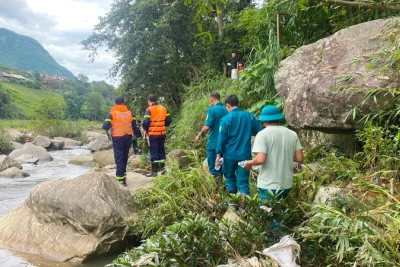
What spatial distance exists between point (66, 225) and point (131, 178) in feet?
7.82

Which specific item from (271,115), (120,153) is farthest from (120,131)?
(271,115)

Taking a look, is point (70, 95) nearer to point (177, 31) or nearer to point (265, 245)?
point (177, 31)

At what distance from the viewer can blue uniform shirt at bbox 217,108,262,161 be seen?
4.56 metres

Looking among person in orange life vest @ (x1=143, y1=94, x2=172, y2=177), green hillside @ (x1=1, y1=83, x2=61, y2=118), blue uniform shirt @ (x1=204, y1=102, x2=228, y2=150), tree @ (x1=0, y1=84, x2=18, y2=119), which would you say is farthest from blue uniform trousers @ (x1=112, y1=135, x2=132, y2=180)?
green hillside @ (x1=1, y1=83, x2=61, y2=118)

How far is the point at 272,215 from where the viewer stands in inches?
128

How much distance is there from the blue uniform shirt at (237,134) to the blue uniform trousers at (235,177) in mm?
116

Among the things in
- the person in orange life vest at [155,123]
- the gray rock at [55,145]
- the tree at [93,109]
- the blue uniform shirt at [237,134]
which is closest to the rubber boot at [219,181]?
the blue uniform shirt at [237,134]

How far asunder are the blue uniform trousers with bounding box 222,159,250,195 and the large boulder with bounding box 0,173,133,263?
1577mm

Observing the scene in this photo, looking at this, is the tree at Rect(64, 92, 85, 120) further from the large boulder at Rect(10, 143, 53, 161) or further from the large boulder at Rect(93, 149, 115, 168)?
the large boulder at Rect(93, 149, 115, 168)

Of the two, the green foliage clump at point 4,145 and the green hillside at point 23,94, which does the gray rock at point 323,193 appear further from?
the green hillside at point 23,94

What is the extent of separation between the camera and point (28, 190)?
10.3 meters

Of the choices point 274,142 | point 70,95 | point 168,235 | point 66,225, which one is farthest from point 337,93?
point 70,95

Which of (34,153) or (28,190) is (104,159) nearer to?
(28,190)

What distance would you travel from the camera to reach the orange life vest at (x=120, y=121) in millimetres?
6941
